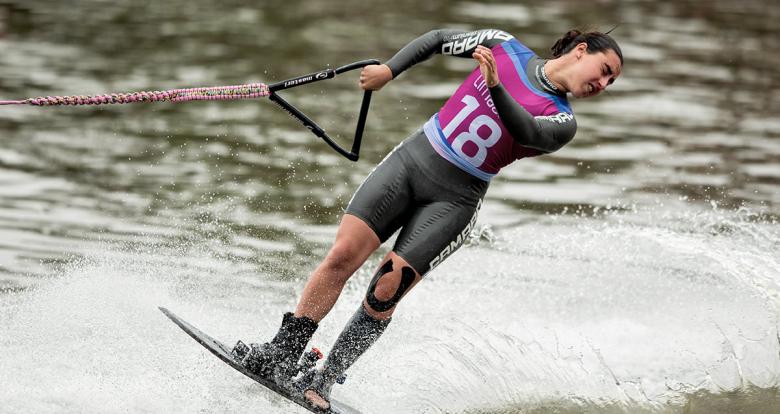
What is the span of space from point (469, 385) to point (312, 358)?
1082mm

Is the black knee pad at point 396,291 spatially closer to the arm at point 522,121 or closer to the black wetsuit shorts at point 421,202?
the black wetsuit shorts at point 421,202

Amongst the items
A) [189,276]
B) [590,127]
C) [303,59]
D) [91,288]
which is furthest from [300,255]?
[303,59]

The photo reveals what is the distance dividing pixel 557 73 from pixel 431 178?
2.65ft

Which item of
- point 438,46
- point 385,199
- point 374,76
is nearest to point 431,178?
point 385,199

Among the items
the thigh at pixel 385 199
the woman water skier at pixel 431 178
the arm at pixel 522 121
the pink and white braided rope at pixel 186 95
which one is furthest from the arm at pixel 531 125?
the pink and white braided rope at pixel 186 95

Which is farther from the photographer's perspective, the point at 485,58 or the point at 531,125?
the point at 531,125

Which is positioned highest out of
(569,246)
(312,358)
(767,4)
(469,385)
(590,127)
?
(312,358)

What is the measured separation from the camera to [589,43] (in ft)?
19.2

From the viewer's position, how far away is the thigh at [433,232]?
5938mm

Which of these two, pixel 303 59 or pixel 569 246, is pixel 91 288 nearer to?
pixel 569 246

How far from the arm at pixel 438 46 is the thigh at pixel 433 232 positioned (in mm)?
686

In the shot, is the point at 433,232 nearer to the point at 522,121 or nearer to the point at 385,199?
the point at 385,199

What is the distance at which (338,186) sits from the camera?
11.1 m

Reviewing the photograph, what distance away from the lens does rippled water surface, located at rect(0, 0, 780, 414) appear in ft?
22.1
